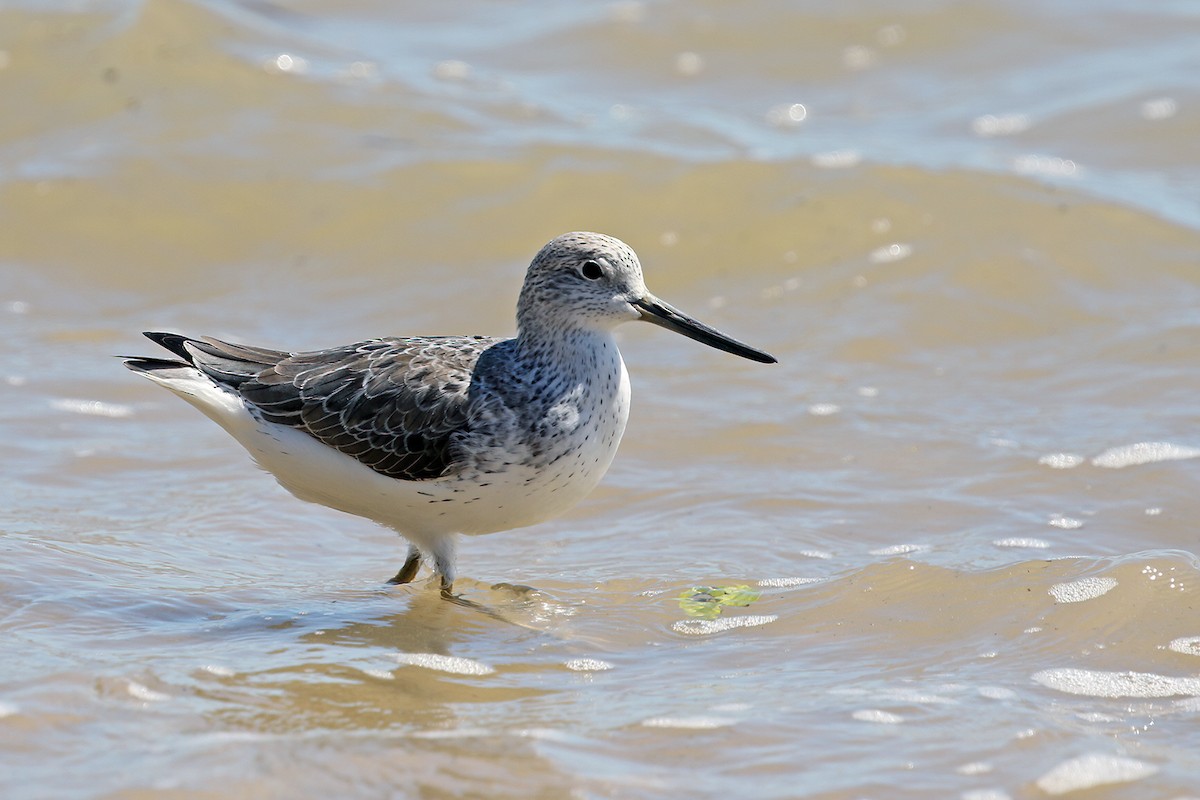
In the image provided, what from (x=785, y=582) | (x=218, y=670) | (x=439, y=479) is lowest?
(x=218, y=670)

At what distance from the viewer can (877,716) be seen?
18.4 feet

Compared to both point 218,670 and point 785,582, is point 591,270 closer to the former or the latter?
point 785,582

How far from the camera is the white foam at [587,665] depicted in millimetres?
6234

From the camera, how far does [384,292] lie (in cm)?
1152

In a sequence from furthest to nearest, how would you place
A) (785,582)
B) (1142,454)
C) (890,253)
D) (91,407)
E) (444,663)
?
(890,253), (91,407), (1142,454), (785,582), (444,663)

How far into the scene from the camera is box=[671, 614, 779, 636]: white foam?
6.74 metres

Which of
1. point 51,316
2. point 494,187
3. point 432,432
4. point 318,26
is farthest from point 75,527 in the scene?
point 318,26

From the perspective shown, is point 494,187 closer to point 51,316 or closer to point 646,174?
point 646,174

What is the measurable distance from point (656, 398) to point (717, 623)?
3224 millimetres

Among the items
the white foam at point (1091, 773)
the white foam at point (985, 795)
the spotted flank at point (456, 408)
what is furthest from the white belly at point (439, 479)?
the white foam at point (1091, 773)

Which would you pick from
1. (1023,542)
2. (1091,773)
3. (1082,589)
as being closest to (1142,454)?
(1023,542)

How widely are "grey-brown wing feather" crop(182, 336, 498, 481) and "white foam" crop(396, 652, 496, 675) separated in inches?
34.5

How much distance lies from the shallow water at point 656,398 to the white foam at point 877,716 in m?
0.02

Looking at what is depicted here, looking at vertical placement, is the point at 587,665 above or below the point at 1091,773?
above
